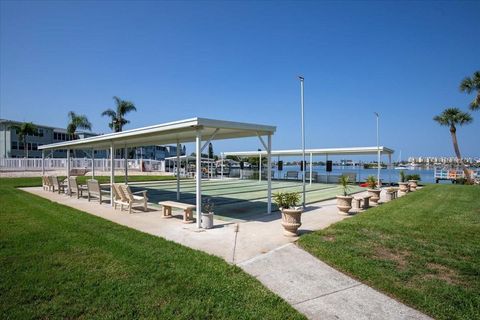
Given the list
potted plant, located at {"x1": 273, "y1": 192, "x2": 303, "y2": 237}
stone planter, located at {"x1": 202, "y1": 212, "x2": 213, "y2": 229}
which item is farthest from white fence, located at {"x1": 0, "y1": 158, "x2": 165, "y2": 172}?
potted plant, located at {"x1": 273, "y1": 192, "x2": 303, "y2": 237}

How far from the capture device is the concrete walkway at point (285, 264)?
12.8ft

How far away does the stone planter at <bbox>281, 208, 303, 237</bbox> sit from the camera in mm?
7082

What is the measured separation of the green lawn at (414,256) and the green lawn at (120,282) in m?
Result: 1.72

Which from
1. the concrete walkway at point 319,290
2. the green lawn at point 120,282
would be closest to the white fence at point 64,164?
the green lawn at point 120,282

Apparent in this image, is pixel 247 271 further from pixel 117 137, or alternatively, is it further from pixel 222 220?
pixel 117 137

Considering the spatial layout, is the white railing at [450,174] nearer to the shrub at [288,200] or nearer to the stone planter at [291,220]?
the shrub at [288,200]

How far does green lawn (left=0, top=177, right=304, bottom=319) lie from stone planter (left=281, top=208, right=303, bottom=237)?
2302 mm

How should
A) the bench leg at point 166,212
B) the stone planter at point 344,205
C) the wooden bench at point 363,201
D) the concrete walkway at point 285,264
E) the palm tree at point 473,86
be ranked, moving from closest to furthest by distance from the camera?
the concrete walkway at point 285,264
the bench leg at point 166,212
the stone planter at point 344,205
the wooden bench at point 363,201
the palm tree at point 473,86

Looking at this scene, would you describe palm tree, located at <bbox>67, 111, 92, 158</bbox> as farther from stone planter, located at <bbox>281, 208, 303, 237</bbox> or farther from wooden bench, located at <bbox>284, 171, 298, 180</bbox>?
stone planter, located at <bbox>281, 208, 303, 237</bbox>

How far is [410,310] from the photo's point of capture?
12.6 ft

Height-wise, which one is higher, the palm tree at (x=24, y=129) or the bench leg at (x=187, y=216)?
the palm tree at (x=24, y=129)

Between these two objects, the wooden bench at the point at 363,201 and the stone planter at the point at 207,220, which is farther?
the wooden bench at the point at 363,201

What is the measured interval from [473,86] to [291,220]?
97.3 feet

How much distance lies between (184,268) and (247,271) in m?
1.06
